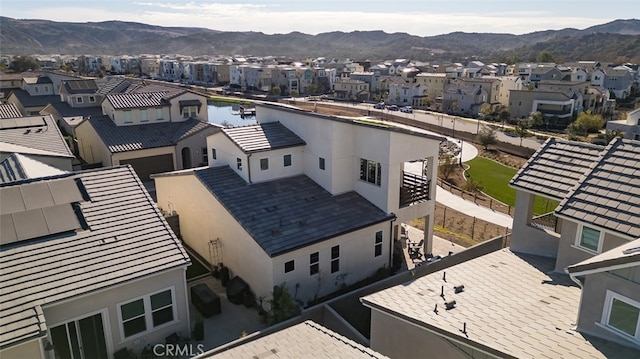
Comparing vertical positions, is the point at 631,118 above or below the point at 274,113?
below

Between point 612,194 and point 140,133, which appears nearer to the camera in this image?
point 612,194

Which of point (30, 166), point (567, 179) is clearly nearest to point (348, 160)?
point (567, 179)

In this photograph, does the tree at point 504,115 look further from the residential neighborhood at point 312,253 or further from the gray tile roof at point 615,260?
the gray tile roof at point 615,260

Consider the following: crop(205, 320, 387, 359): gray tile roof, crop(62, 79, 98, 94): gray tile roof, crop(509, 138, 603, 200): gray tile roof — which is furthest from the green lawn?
crop(62, 79, 98, 94): gray tile roof

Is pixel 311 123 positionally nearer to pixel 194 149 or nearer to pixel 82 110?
pixel 194 149

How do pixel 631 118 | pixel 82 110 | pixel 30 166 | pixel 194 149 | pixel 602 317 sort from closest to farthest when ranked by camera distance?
pixel 602 317 < pixel 30 166 < pixel 194 149 < pixel 82 110 < pixel 631 118

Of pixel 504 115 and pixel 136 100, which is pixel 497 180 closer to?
pixel 136 100

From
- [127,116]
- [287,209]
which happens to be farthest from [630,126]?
[127,116]

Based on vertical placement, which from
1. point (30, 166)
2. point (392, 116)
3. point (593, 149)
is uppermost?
point (593, 149)
